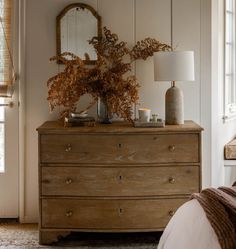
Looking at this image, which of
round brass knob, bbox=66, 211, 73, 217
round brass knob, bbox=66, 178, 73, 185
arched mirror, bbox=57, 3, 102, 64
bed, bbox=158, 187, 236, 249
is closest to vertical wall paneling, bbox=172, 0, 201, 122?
arched mirror, bbox=57, 3, 102, 64

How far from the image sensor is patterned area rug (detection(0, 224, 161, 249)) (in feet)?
12.0

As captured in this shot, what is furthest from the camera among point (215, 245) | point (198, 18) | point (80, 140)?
point (198, 18)

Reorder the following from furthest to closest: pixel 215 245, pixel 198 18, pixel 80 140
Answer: pixel 198 18
pixel 80 140
pixel 215 245

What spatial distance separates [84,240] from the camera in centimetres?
379

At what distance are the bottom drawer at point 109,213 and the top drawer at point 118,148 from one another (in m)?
0.29

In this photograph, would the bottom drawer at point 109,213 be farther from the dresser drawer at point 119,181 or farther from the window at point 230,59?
the window at point 230,59

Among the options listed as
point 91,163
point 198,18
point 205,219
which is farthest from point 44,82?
point 205,219

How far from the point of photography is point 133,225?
141 inches

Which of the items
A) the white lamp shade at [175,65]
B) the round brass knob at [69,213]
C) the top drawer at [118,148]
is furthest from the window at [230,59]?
the round brass knob at [69,213]

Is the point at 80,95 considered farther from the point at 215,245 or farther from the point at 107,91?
the point at 215,245

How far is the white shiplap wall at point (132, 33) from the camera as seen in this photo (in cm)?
402

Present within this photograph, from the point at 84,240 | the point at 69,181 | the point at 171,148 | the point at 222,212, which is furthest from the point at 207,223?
the point at 84,240

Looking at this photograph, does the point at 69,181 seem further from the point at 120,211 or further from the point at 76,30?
the point at 76,30

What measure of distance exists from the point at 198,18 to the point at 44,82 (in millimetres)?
1335
